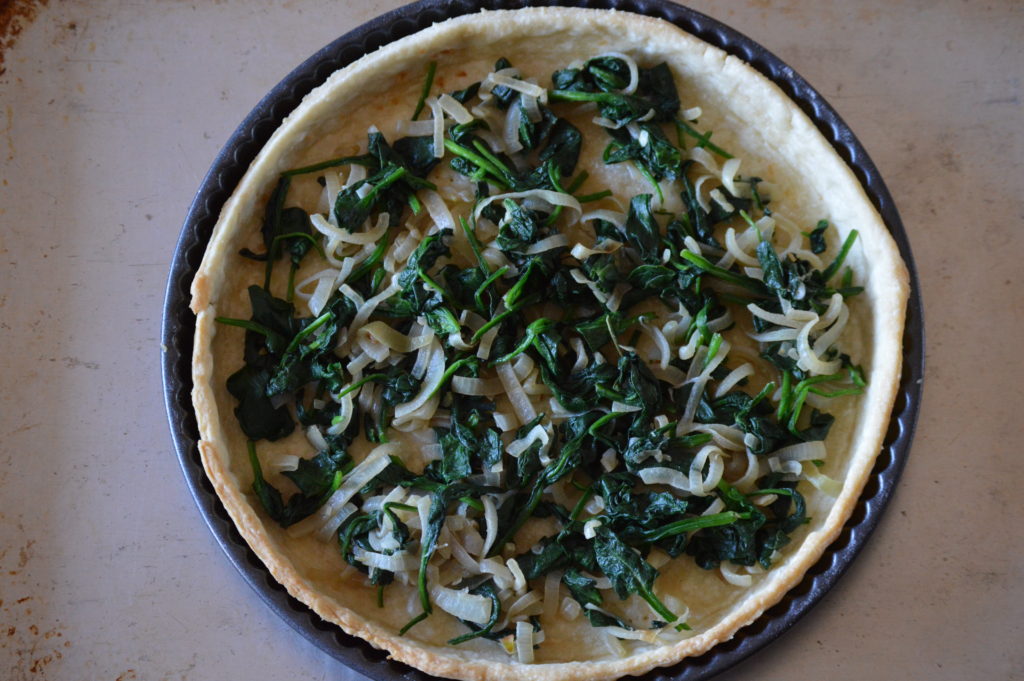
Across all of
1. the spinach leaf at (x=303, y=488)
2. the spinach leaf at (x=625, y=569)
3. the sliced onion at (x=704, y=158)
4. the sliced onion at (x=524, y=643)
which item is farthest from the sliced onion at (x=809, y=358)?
the spinach leaf at (x=303, y=488)

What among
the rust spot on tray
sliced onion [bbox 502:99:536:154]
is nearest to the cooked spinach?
sliced onion [bbox 502:99:536:154]

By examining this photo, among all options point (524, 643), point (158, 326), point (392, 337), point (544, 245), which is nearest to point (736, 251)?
point (544, 245)

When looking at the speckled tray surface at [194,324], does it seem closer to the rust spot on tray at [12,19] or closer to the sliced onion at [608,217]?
the sliced onion at [608,217]

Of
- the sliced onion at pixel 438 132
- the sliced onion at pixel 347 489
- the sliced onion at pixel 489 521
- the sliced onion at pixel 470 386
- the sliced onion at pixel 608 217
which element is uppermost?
the sliced onion at pixel 438 132

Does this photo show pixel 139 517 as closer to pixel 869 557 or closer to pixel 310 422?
pixel 310 422

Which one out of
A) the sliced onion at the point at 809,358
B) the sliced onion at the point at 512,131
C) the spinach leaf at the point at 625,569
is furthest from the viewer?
the sliced onion at the point at 512,131

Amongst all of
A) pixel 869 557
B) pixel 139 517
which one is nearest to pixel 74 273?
pixel 139 517
